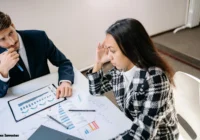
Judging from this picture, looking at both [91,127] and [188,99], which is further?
[188,99]

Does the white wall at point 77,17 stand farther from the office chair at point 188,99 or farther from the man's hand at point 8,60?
the office chair at point 188,99

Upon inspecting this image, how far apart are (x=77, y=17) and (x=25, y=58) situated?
1.22 meters

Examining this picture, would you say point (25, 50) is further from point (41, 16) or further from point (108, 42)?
point (41, 16)

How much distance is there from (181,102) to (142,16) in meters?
2.13

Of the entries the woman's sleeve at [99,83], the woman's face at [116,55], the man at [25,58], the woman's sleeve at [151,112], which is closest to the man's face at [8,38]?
the man at [25,58]

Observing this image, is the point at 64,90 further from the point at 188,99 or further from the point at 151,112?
the point at 188,99

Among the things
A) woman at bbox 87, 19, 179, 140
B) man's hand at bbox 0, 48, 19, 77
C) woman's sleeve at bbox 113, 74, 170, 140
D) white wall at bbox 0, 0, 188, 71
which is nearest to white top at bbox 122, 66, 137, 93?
woman at bbox 87, 19, 179, 140

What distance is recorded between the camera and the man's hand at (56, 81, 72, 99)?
3.86 feet

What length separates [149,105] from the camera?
2.83ft

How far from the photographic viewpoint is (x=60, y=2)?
2297 millimetres

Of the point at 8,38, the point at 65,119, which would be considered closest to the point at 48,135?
the point at 65,119

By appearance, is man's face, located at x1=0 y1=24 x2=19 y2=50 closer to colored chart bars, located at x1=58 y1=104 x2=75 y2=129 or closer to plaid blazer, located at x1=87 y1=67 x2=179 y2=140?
colored chart bars, located at x1=58 y1=104 x2=75 y2=129

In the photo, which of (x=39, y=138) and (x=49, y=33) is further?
(x=49, y=33)

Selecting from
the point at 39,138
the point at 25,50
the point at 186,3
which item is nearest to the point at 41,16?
the point at 25,50
